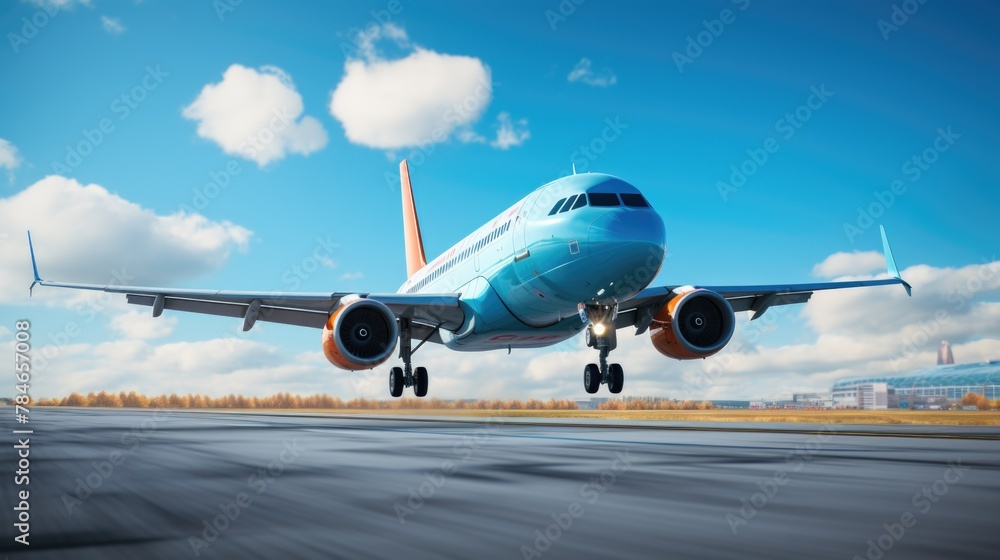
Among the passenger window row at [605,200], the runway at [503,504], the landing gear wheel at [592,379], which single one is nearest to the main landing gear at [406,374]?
the landing gear wheel at [592,379]

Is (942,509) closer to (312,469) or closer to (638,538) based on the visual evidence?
(638,538)

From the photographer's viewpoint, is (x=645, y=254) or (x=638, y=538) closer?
(x=638, y=538)

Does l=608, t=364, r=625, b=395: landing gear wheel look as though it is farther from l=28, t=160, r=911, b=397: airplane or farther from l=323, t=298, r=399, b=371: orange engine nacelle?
l=323, t=298, r=399, b=371: orange engine nacelle

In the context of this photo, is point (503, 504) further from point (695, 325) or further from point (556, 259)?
point (695, 325)

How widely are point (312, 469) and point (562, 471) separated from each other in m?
2.55

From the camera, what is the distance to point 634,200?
1866cm

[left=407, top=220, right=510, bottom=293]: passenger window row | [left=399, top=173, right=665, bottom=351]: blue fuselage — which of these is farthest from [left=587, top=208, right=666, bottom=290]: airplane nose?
[left=407, top=220, right=510, bottom=293]: passenger window row

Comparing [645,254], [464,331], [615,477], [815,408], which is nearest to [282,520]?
[615,477]

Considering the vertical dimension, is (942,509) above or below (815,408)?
below

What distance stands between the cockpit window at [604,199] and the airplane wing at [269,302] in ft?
26.2

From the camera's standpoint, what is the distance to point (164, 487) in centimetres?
655

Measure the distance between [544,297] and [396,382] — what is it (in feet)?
39.1

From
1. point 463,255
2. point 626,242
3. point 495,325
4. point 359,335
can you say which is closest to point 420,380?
point 463,255

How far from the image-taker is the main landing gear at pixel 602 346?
20266 mm
